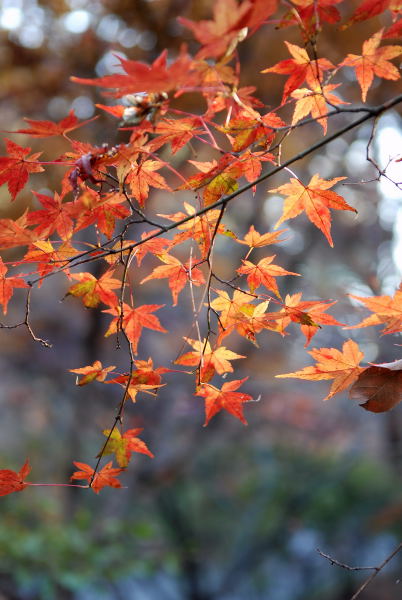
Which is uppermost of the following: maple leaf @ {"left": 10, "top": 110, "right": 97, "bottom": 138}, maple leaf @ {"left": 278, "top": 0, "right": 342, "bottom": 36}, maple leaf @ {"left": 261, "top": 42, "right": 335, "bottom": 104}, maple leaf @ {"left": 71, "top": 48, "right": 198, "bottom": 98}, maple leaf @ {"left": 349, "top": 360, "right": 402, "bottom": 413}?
maple leaf @ {"left": 278, "top": 0, "right": 342, "bottom": 36}

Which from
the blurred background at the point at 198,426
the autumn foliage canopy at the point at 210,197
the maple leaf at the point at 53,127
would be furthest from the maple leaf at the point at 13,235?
the blurred background at the point at 198,426

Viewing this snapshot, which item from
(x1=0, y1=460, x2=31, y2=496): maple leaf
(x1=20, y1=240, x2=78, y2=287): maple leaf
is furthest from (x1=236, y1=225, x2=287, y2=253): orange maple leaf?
(x1=0, y1=460, x2=31, y2=496): maple leaf

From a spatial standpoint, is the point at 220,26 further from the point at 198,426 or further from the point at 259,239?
the point at 198,426

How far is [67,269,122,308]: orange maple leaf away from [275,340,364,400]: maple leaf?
278 millimetres

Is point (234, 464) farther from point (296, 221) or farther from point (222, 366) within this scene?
point (222, 366)

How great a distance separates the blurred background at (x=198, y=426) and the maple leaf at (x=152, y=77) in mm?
1783

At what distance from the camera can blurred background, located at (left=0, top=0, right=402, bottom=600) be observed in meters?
2.62

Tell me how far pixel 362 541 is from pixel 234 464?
1.20 meters

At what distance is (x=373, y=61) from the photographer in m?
0.64

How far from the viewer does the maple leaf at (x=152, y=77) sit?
1.38ft

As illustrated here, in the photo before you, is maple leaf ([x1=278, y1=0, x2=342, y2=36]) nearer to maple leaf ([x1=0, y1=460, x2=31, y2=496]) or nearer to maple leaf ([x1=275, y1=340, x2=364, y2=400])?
maple leaf ([x1=275, y1=340, x2=364, y2=400])

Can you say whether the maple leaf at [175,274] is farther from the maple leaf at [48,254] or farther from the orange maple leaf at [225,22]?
the orange maple leaf at [225,22]

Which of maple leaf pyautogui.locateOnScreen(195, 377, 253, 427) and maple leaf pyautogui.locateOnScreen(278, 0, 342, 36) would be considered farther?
maple leaf pyautogui.locateOnScreen(195, 377, 253, 427)

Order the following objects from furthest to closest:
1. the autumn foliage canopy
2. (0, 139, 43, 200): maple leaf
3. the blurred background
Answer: the blurred background, (0, 139, 43, 200): maple leaf, the autumn foliage canopy
